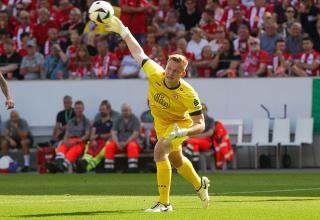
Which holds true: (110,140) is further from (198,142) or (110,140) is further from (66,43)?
(66,43)

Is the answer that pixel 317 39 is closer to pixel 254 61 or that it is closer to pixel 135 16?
pixel 254 61

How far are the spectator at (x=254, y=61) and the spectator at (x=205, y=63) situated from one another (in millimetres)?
828

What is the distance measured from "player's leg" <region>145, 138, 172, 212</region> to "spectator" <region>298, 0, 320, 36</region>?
14.0 meters

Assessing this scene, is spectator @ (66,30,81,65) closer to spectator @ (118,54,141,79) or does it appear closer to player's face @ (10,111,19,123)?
spectator @ (118,54,141,79)

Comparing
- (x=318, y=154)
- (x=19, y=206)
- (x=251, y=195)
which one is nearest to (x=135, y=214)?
(x=19, y=206)

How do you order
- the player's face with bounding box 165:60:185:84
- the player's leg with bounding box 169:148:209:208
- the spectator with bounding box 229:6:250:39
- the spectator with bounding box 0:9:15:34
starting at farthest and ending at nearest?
1. the spectator with bounding box 0:9:15:34
2. the spectator with bounding box 229:6:250:39
3. the player's leg with bounding box 169:148:209:208
4. the player's face with bounding box 165:60:185:84

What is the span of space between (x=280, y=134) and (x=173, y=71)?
13.5 meters

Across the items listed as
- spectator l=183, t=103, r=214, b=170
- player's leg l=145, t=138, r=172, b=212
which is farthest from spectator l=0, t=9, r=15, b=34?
player's leg l=145, t=138, r=172, b=212

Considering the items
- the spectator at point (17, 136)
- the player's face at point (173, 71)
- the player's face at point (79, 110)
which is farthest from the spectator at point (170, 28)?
the player's face at point (173, 71)

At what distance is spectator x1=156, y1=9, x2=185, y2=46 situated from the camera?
27781mm

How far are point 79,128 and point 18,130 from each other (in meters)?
1.88

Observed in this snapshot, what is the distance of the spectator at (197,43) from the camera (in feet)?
88.7

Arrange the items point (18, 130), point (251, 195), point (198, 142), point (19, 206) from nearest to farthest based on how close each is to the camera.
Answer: point (19, 206), point (251, 195), point (198, 142), point (18, 130)

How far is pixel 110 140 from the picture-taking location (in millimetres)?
26047
